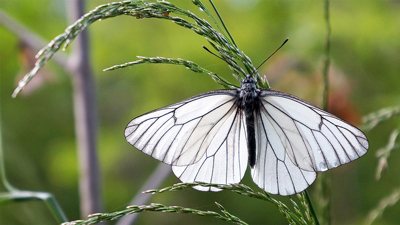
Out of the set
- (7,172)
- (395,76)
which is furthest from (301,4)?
(7,172)

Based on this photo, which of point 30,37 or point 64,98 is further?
point 64,98

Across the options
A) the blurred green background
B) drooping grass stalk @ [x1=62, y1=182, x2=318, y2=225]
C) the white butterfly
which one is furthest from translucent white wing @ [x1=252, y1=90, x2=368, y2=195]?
the blurred green background

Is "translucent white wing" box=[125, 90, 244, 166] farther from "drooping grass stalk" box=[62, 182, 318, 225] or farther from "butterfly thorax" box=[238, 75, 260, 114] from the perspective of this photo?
"drooping grass stalk" box=[62, 182, 318, 225]

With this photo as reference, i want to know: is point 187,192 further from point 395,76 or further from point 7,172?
point 395,76

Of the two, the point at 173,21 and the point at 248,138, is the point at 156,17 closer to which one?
the point at 173,21

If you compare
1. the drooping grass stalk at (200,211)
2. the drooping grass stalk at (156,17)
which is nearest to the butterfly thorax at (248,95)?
the drooping grass stalk at (156,17)

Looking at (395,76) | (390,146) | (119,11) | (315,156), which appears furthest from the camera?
(395,76)

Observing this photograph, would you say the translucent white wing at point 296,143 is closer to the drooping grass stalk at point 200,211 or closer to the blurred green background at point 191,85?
the drooping grass stalk at point 200,211
